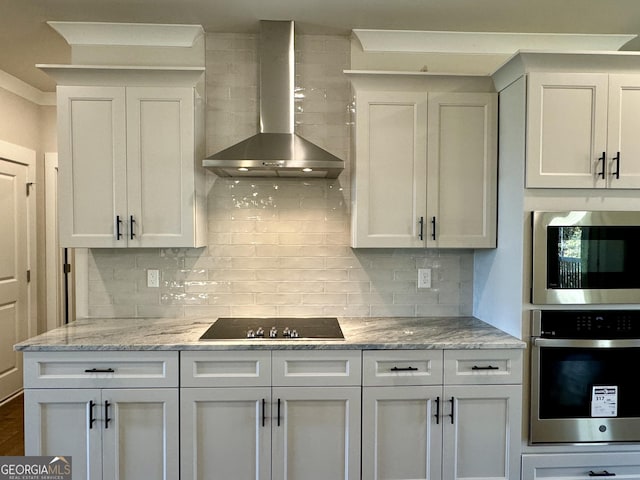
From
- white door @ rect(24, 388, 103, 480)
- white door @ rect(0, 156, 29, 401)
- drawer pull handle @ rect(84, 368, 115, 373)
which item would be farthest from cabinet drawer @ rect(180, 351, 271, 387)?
white door @ rect(0, 156, 29, 401)

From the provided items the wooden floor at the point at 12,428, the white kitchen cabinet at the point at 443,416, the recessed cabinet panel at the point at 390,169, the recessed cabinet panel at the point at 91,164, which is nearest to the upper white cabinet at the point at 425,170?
the recessed cabinet panel at the point at 390,169

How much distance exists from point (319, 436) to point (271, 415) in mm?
262

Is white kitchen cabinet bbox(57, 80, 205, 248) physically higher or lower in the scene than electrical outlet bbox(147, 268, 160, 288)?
higher

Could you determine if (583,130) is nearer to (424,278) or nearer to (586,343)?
(586,343)

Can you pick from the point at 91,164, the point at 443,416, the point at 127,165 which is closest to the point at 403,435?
the point at 443,416

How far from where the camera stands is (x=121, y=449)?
2.04m

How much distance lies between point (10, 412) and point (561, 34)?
4.86m

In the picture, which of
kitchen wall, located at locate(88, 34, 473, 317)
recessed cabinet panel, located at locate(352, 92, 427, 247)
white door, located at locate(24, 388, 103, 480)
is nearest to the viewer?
white door, located at locate(24, 388, 103, 480)

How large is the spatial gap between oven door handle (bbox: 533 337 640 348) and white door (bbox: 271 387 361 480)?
37.9 inches

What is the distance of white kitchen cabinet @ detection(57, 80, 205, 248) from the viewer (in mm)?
2305

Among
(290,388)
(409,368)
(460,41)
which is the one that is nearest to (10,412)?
(290,388)

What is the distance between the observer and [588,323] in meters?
2.07

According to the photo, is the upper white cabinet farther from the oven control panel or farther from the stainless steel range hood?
the oven control panel

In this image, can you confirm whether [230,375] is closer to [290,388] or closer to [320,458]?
[290,388]
